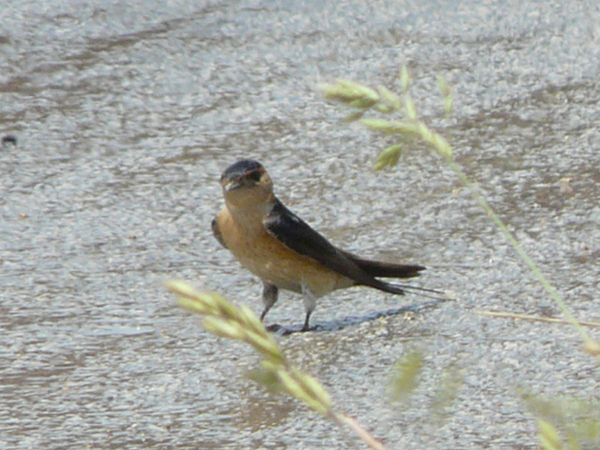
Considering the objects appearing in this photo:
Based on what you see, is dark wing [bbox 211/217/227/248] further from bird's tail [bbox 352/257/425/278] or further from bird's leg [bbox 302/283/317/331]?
bird's tail [bbox 352/257/425/278]

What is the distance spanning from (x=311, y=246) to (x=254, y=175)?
0.31 metres

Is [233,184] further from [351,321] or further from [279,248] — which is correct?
[351,321]

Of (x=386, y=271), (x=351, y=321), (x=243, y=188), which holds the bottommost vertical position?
(x=351, y=321)

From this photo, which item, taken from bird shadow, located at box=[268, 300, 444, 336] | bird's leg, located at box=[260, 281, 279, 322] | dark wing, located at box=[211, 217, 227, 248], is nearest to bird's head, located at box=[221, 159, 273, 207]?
dark wing, located at box=[211, 217, 227, 248]

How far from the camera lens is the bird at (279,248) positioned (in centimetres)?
416

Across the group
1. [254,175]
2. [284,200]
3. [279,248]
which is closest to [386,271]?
[279,248]

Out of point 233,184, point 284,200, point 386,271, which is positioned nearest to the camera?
point 233,184

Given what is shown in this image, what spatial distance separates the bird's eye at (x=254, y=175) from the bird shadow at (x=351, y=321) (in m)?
0.51

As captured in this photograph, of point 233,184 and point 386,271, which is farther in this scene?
point 386,271

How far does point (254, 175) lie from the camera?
13.9ft

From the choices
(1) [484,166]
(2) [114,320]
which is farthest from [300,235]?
(1) [484,166]

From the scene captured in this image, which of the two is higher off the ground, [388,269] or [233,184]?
[233,184]

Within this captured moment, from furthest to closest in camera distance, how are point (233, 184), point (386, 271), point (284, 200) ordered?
point (284, 200)
point (386, 271)
point (233, 184)

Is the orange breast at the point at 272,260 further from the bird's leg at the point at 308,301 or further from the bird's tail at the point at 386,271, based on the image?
the bird's tail at the point at 386,271
